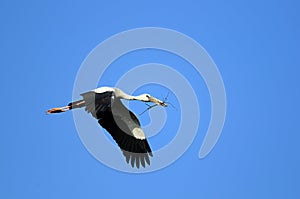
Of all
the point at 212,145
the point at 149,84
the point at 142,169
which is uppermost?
the point at 149,84

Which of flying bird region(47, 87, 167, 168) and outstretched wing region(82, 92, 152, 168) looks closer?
flying bird region(47, 87, 167, 168)

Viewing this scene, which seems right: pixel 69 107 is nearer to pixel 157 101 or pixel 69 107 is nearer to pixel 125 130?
pixel 125 130

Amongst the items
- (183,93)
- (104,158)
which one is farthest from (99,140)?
(183,93)

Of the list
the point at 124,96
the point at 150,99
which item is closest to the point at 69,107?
the point at 124,96

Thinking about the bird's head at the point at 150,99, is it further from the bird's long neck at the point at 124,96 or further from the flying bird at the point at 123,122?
the bird's long neck at the point at 124,96

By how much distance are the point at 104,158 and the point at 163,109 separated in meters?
2.40

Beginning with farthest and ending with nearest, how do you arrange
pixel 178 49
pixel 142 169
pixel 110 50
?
pixel 178 49 < pixel 110 50 < pixel 142 169

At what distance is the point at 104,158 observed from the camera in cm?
2248

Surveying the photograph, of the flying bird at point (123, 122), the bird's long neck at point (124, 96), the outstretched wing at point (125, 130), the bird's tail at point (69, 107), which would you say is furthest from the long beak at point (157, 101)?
the bird's tail at point (69, 107)

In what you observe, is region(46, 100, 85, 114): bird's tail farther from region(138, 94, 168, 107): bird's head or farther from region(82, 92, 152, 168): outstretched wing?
region(138, 94, 168, 107): bird's head

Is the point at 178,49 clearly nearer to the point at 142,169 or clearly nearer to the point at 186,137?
the point at 186,137

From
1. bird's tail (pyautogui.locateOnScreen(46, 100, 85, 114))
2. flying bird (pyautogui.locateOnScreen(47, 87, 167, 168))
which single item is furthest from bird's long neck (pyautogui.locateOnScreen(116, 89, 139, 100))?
bird's tail (pyautogui.locateOnScreen(46, 100, 85, 114))

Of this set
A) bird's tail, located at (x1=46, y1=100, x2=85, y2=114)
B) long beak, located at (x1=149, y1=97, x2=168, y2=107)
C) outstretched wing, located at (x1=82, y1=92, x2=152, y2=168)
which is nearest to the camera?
bird's tail, located at (x1=46, y1=100, x2=85, y2=114)

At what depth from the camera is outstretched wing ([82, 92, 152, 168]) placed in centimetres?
2222
